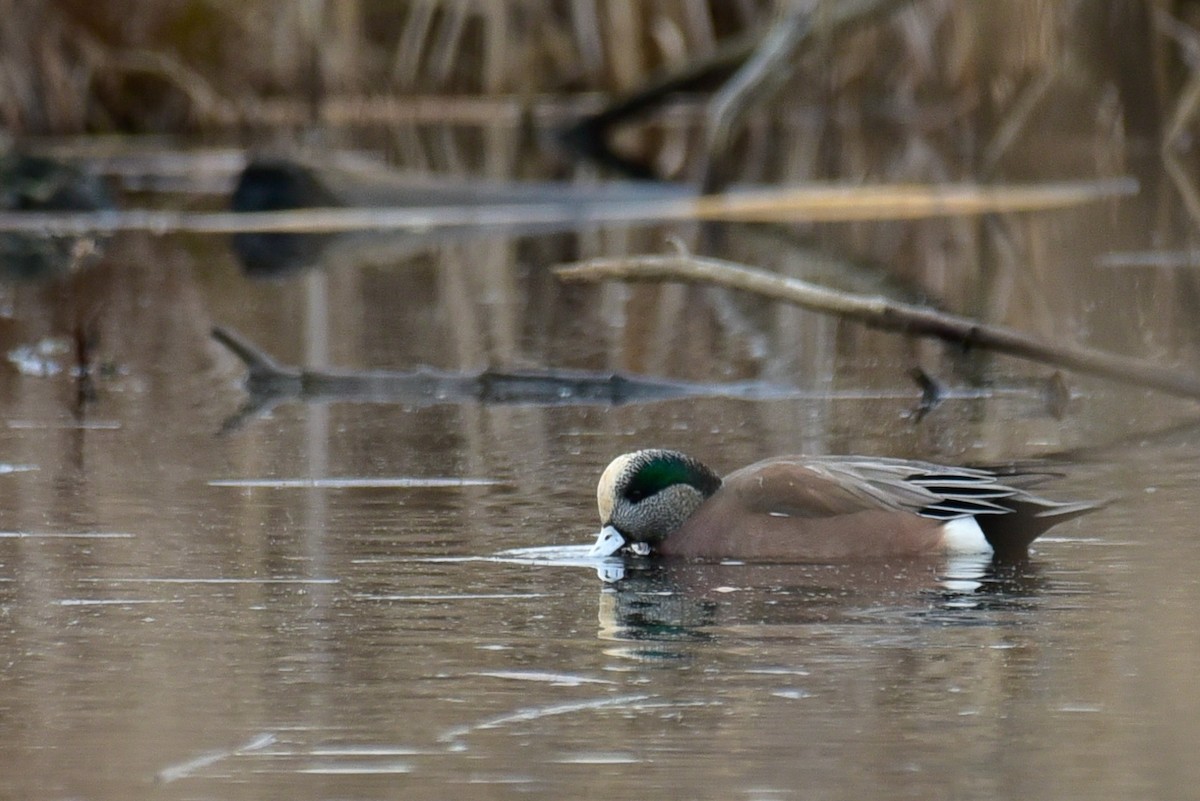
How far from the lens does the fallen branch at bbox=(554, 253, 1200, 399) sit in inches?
251

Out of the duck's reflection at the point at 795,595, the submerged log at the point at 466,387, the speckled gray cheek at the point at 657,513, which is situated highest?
the submerged log at the point at 466,387

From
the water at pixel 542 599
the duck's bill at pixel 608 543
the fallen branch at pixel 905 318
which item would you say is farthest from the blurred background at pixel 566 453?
the fallen branch at pixel 905 318

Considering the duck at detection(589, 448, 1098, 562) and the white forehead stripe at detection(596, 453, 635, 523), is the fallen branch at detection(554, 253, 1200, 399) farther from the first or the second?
the white forehead stripe at detection(596, 453, 635, 523)

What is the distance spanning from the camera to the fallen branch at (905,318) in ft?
20.9

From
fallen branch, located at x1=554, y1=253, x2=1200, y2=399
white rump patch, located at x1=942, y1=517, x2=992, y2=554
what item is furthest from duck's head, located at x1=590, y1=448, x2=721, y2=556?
fallen branch, located at x1=554, y1=253, x2=1200, y2=399

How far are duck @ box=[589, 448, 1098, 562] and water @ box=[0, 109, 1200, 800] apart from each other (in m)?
0.10

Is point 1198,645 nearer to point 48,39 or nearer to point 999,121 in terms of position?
point 999,121

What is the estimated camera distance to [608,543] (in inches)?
218

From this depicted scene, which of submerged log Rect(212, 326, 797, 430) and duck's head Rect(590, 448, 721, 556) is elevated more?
submerged log Rect(212, 326, 797, 430)

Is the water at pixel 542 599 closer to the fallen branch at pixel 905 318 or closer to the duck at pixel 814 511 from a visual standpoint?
the duck at pixel 814 511

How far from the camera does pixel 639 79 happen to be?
23750 millimetres

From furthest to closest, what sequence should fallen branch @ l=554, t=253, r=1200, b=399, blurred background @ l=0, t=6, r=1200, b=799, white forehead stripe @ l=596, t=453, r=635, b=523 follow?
fallen branch @ l=554, t=253, r=1200, b=399, white forehead stripe @ l=596, t=453, r=635, b=523, blurred background @ l=0, t=6, r=1200, b=799

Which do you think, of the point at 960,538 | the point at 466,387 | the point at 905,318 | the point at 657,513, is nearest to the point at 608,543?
the point at 657,513

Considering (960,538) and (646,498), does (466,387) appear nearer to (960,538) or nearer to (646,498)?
(646,498)
